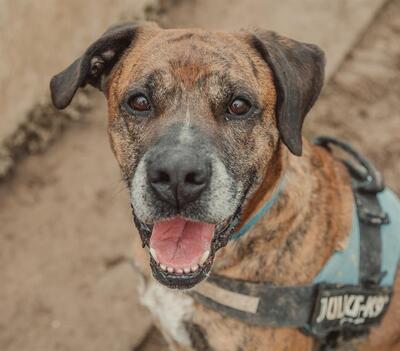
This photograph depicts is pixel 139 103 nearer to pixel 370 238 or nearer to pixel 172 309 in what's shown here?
pixel 172 309

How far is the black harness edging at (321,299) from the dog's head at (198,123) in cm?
31

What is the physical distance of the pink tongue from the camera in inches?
112

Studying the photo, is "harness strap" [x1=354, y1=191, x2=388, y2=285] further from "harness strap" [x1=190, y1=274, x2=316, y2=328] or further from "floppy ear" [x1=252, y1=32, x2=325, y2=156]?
"floppy ear" [x1=252, y1=32, x2=325, y2=156]

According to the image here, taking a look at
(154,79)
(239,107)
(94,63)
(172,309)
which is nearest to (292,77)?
(239,107)

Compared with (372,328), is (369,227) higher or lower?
higher

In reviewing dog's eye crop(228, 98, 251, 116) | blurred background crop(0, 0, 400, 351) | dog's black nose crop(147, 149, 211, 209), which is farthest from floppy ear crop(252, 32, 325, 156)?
blurred background crop(0, 0, 400, 351)

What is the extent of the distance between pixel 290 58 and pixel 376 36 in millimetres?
4105

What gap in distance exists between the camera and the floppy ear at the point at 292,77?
290 cm

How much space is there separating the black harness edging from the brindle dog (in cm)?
6

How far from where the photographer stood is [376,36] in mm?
6770

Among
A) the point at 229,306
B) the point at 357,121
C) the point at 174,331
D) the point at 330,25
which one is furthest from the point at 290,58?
the point at 330,25

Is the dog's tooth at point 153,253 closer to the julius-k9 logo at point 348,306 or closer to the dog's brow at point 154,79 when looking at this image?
the dog's brow at point 154,79

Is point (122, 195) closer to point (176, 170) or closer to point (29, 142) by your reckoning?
point (29, 142)

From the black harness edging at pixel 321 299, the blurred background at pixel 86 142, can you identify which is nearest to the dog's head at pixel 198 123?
the black harness edging at pixel 321 299
